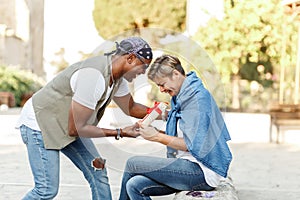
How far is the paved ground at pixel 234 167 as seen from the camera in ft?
12.0

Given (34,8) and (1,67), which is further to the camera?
(34,8)

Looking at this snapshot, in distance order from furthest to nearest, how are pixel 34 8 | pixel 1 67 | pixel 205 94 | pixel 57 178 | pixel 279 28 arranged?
pixel 34 8
pixel 1 67
pixel 279 28
pixel 57 178
pixel 205 94

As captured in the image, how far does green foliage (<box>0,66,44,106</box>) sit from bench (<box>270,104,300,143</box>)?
360 inches

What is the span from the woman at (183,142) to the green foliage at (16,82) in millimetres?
15000

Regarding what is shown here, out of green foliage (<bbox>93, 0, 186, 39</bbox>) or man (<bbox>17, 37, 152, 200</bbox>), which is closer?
man (<bbox>17, 37, 152, 200</bbox>)

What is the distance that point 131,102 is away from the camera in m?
3.71

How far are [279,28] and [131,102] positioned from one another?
14331 millimetres

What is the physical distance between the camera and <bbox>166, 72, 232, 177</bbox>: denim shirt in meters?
3.27

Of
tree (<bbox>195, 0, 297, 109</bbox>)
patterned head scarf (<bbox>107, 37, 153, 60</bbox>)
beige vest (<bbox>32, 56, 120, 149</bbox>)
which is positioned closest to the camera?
patterned head scarf (<bbox>107, 37, 153, 60</bbox>)

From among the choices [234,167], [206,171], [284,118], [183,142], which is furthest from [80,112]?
[284,118]

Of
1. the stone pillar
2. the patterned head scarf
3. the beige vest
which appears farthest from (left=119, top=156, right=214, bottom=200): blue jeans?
the stone pillar

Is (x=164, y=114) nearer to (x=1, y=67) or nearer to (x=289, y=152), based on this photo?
(x=289, y=152)

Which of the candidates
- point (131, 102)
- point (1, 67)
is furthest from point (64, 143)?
point (1, 67)

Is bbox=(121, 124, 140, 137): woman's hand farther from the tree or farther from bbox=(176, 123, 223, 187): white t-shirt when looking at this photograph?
the tree
